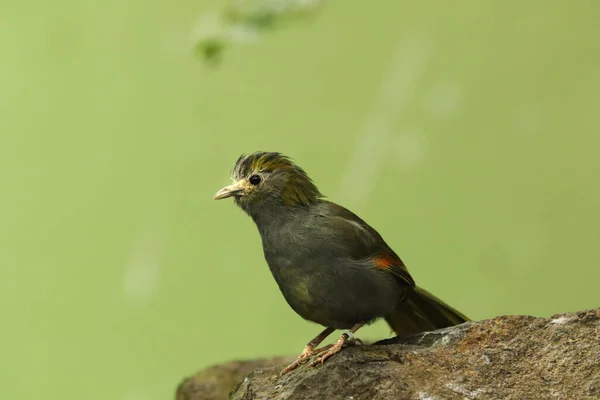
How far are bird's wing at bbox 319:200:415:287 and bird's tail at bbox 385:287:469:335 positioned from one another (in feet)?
0.54

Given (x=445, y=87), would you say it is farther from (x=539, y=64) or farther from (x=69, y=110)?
(x=69, y=110)

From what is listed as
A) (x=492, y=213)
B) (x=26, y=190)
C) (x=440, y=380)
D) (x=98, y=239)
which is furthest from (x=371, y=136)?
(x=440, y=380)

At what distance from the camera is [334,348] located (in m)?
2.54

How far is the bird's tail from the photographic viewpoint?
306 centimetres

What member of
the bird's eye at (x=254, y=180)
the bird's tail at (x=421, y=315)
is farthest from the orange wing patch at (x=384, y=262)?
the bird's eye at (x=254, y=180)

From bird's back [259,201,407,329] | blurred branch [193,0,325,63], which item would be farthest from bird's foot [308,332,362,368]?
blurred branch [193,0,325,63]

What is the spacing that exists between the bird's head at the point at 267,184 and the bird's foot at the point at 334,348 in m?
0.54

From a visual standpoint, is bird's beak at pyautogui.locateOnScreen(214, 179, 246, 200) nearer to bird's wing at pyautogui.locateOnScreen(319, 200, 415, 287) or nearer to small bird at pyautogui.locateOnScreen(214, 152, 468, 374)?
small bird at pyautogui.locateOnScreen(214, 152, 468, 374)

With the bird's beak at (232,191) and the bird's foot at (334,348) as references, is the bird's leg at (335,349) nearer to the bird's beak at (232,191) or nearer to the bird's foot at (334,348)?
the bird's foot at (334,348)

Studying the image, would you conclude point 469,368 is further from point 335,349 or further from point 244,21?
point 244,21

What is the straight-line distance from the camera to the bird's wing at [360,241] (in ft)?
8.99

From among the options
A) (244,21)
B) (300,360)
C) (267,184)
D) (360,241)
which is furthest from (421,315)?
(244,21)

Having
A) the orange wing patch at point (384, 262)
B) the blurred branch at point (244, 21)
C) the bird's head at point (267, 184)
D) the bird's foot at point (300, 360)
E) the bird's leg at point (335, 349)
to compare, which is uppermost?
the blurred branch at point (244, 21)

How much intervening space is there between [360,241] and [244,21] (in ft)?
5.63
